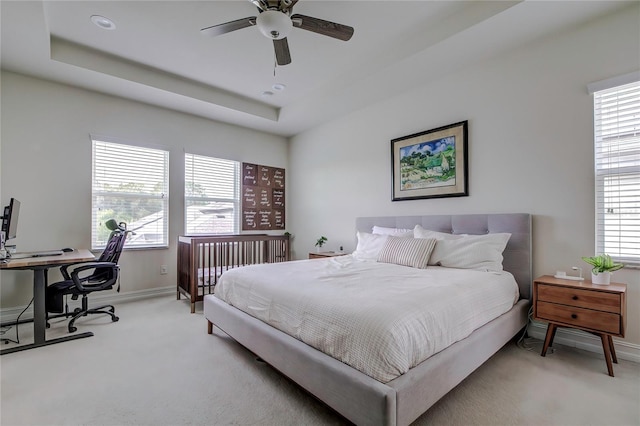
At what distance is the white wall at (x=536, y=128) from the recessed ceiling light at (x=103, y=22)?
10.1 ft

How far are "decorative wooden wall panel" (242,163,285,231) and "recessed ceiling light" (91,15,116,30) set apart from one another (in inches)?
104

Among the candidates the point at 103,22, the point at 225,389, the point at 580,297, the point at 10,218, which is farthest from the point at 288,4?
the point at 10,218

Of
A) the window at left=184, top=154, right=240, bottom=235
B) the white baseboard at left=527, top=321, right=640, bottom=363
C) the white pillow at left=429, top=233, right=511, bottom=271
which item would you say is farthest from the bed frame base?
the window at left=184, top=154, right=240, bottom=235

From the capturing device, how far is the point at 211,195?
480 cm

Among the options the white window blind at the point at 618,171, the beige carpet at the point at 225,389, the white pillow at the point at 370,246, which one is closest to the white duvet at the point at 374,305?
the beige carpet at the point at 225,389

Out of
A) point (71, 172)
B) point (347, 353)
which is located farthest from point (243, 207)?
point (347, 353)

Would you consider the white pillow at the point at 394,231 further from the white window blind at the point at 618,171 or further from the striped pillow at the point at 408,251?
the white window blind at the point at 618,171

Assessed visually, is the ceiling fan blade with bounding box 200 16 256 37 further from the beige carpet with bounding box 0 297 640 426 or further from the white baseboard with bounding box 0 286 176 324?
the white baseboard with bounding box 0 286 176 324

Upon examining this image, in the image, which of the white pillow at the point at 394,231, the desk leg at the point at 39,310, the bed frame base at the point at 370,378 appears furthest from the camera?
the white pillow at the point at 394,231

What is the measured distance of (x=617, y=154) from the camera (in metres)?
2.40

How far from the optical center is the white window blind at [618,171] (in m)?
2.32

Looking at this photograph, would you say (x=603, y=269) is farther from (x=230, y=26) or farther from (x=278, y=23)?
(x=230, y=26)

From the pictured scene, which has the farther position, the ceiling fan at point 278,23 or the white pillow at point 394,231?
the white pillow at point 394,231

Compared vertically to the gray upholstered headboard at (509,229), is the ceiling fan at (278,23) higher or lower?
higher
